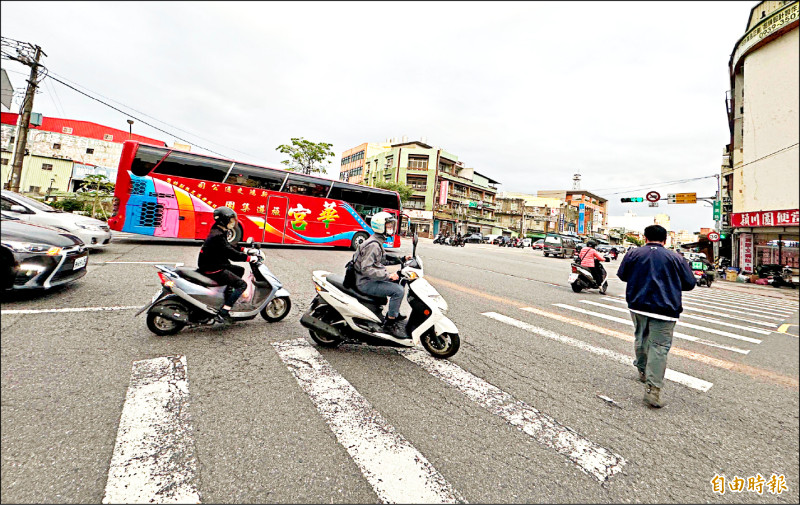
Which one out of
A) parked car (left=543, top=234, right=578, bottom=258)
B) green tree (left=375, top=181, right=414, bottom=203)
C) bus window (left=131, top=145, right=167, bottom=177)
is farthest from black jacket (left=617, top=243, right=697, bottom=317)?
green tree (left=375, top=181, right=414, bottom=203)

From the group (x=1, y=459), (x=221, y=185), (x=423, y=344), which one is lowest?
(x=423, y=344)

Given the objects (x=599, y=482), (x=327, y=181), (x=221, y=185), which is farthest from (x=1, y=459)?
(x=327, y=181)

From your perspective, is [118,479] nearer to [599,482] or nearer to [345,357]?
[345,357]

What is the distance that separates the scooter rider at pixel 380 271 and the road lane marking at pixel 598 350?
8.32ft

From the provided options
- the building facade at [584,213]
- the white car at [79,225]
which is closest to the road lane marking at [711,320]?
the white car at [79,225]

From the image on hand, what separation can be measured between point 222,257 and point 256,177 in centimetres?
941

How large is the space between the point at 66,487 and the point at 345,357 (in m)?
2.40

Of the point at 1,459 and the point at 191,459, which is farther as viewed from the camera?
the point at 191,459

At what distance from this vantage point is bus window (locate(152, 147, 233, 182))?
11227 millimetres

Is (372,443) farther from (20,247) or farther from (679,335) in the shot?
(679,335)

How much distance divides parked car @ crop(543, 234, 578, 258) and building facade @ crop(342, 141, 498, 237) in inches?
951

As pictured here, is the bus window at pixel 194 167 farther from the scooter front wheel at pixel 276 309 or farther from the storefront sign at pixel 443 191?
the storefront sign at pixel 443 191

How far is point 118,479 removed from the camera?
202cm

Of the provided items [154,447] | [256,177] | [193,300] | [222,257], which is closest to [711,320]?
[222,257]
